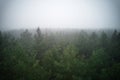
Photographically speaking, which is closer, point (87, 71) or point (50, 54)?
point (87, 71)

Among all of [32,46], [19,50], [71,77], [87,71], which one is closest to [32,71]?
[19,50]

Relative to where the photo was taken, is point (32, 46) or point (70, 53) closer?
point (70, 53)

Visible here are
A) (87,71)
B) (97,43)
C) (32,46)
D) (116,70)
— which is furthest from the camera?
(97,43)

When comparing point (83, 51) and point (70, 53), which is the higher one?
point (70, 53)

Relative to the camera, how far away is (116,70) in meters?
16.1

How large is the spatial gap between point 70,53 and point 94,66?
109 inches

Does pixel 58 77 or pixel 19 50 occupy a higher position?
pixel 19 50

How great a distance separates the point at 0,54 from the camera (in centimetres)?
2177

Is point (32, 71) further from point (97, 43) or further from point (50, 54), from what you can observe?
point (97, 43)

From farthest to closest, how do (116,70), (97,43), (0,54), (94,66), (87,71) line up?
(97,43) → (0,54) → (94,66) → (87,71) → (116,70)

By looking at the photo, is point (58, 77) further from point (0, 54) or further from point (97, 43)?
point (97, 43)

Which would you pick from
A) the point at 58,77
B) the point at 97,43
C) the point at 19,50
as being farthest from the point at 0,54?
the point at 97,43

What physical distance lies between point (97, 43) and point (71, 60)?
61.8 feet

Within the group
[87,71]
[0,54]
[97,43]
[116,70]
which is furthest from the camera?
[97,43]
